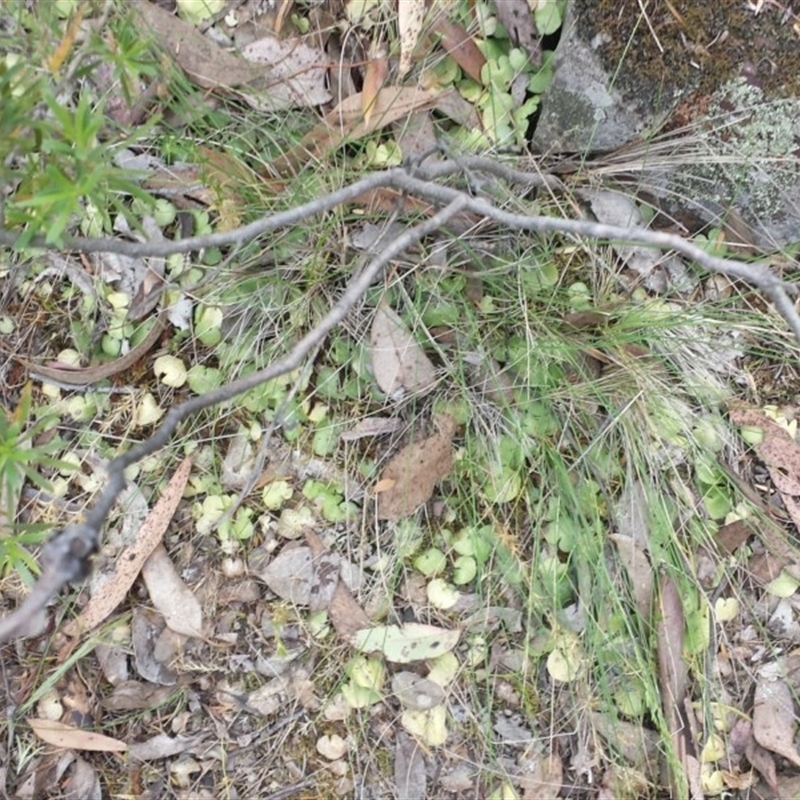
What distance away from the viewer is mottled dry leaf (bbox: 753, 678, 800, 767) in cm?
169

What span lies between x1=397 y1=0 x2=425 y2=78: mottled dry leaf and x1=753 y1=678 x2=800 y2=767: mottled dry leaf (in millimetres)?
1440

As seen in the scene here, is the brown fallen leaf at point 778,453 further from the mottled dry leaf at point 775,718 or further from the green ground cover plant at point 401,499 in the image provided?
the mottled dry leaf at point 775,718

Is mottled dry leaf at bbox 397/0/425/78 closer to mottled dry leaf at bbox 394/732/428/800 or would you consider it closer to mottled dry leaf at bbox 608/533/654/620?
mottled dry leaf at bbox 608/533/654/620

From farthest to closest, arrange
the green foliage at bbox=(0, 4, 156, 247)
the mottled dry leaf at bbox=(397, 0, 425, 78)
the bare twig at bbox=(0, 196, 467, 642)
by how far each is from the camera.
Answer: the mottled dry leaf at bbox=(397, 0, 425, 78), the green foliage at bbox=(0, 4, 156, 247), the bare twig at bbox=(0, 196, 467, 642)

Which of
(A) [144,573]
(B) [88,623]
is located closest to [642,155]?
(A) [144,573]

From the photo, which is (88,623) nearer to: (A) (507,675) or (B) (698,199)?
(A) (507,675)

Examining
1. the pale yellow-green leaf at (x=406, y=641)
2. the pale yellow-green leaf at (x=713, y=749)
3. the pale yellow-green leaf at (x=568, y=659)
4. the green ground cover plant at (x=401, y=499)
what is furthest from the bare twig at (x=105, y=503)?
the pale yellow-green leaf at (x=713, y=749)

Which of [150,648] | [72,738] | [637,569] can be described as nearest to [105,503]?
[150,648]

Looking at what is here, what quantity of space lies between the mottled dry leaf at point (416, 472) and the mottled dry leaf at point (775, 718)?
79 cm

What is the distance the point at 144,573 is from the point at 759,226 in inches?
55.2

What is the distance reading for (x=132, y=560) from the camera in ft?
5.55

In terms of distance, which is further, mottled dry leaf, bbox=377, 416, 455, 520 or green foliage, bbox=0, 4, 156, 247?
mottled dry leaf, bbox=377, 416, 455, 520

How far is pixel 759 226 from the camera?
→ 166cm

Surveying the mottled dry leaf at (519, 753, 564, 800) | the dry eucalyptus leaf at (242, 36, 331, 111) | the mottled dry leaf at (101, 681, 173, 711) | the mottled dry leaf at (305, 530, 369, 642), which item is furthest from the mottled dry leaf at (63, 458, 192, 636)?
the mottled dry leaf at (519, 753, 564, 800)
